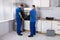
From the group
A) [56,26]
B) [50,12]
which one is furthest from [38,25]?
[50,12]

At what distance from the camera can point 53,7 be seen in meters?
6.90

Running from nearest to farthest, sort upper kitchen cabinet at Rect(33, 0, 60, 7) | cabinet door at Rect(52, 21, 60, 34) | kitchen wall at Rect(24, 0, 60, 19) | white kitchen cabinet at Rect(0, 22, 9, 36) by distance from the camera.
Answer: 1. white kitchen cabinet at Rect(0, 22, 9, 36)
2. cabinet door at Rect(52, 21, 60, 34)
3. upper kitchen cabinet at Rect(33, 0, 60, 7)
4. kitchen wall at Rect(24, 0, 60, 19)

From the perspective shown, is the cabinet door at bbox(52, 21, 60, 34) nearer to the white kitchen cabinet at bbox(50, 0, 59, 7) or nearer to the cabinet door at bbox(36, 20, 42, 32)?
the cabinet door at bbox(36, 20, 42, 32)

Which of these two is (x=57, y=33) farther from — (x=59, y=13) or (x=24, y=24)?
(x=24, y=24)

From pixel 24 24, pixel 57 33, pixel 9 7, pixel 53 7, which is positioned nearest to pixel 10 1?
pixel 9 7

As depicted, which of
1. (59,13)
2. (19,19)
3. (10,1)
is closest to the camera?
(19,19)

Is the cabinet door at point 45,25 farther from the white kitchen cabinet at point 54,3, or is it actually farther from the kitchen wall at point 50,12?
the white kitchen cabinet at point 54,3

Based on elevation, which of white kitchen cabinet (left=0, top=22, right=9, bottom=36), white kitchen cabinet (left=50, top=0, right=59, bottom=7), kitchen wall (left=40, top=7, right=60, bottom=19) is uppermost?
white kitchen cabinet (left=50, top=0, right=59, bottom=7)

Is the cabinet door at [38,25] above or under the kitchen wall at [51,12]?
under

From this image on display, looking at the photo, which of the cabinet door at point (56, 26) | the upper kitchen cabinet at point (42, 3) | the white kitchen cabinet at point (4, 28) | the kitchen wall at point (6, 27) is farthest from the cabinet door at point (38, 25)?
the white kitchen cabinet at point (4, 28)

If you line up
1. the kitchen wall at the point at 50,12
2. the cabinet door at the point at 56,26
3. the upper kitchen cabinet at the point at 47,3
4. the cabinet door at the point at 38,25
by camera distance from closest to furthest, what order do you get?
the cabinet door at the point at 56,26 < the cabinet door at the point at 38,25 < the upper kitchen cabinet at the point at 47,3 < the kitchen wall at the point at 50,12

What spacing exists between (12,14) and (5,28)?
1.15 metres

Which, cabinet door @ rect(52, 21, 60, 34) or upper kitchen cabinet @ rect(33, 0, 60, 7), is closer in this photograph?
cabinet door @ rect(52, 21, 60, 34)

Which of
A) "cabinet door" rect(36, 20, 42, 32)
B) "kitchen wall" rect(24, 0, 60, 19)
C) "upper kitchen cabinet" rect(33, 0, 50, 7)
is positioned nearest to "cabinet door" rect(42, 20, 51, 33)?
"cabinet door" rect(36, 20, 42, 32)
